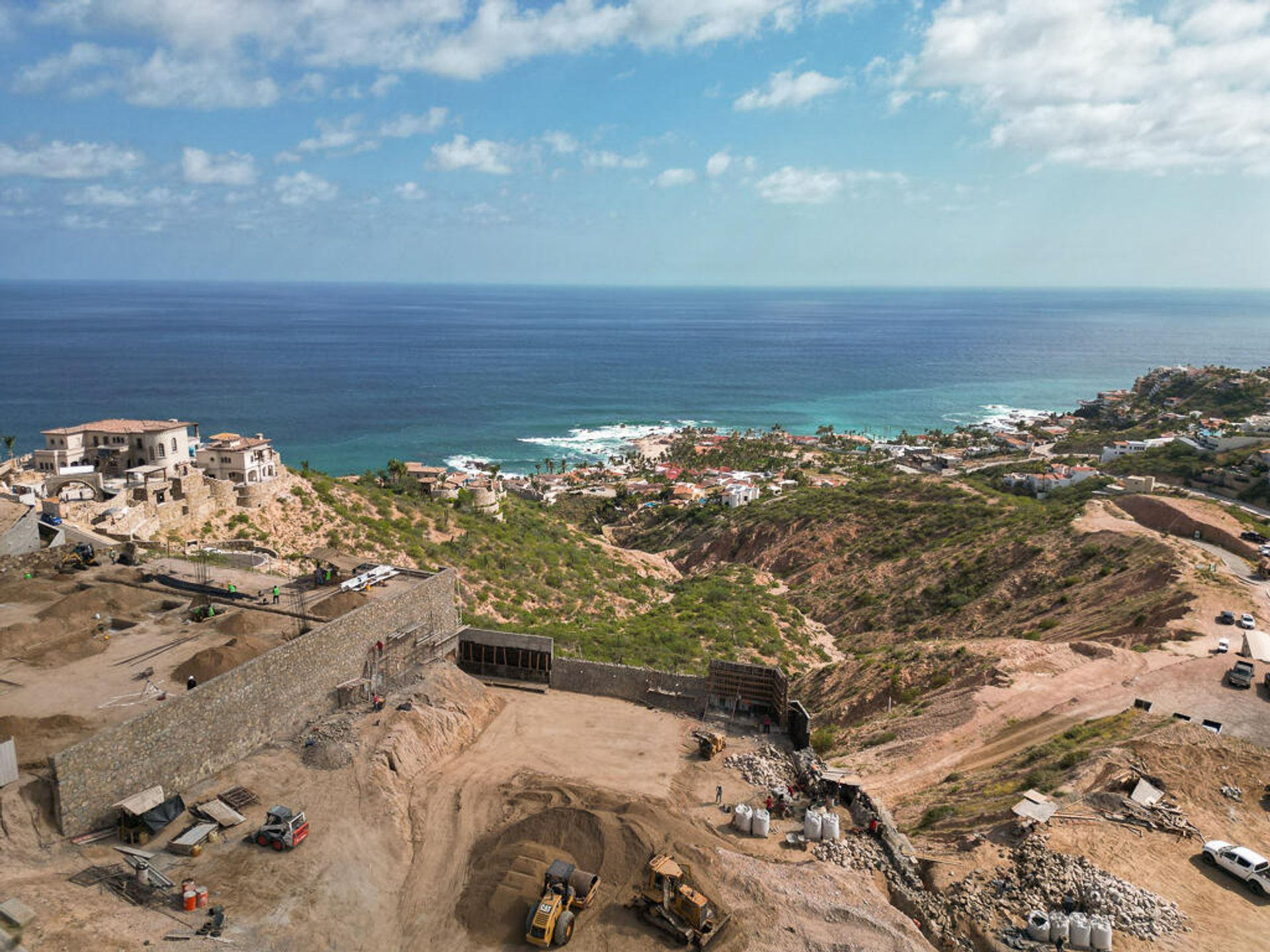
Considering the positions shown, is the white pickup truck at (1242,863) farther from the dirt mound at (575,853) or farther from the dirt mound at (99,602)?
the dirt mound at (99,602)

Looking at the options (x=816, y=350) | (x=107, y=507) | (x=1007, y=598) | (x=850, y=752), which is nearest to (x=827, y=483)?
(x=1007, y=598)

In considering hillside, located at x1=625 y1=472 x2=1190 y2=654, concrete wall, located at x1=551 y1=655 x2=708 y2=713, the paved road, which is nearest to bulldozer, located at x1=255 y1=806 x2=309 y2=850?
concrete wall, located at x1=551 y1=655 x2=708 y2=713

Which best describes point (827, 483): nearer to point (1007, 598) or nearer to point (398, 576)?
point (1007, 598)

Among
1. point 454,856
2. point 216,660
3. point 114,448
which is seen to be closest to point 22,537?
point 216,660

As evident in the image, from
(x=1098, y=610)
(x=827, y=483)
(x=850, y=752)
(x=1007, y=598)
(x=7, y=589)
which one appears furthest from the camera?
(x=827, y=483)

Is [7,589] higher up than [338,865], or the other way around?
[7,589]

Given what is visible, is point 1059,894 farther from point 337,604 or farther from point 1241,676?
point 337,604
